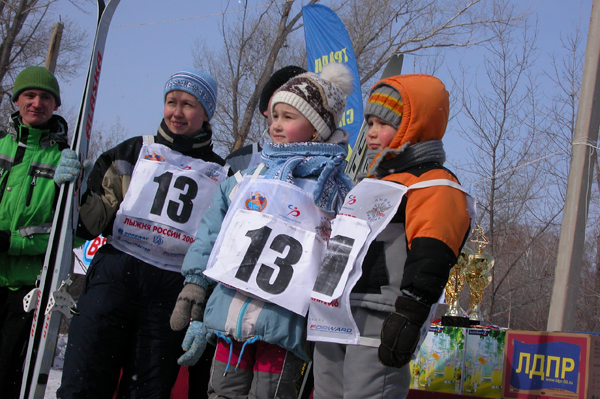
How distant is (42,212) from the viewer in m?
3.24

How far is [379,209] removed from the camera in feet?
7.00

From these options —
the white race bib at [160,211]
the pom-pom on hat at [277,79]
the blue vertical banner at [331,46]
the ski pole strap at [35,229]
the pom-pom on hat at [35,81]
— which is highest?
the blue vertical banner at [331,46]

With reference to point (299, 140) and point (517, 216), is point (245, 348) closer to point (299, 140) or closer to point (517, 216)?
point (299, 140)

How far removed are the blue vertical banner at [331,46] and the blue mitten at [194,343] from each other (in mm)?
3868

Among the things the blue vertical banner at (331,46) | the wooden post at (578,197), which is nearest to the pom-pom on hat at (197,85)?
the blue vertical banner at (331,46)

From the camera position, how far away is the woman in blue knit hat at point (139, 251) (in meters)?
2.75

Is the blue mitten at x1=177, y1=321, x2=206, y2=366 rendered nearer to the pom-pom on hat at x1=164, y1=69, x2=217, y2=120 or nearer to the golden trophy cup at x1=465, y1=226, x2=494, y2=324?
the pom-pom on hat at x1=164, y1=69, x2=217, y2=120

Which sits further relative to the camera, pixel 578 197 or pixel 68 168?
pixel 578 197

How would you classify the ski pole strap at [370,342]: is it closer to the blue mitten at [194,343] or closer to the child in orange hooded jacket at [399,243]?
the child in orange hooded jacket at [399,243]

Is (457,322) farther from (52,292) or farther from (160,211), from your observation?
(52,292)

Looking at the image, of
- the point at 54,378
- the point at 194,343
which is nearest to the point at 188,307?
the point at 194,343

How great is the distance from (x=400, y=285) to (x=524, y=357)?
6.69 ft

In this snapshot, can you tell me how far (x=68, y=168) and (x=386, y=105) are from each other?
170cm

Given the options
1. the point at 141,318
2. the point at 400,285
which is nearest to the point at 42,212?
the point at 141,318
